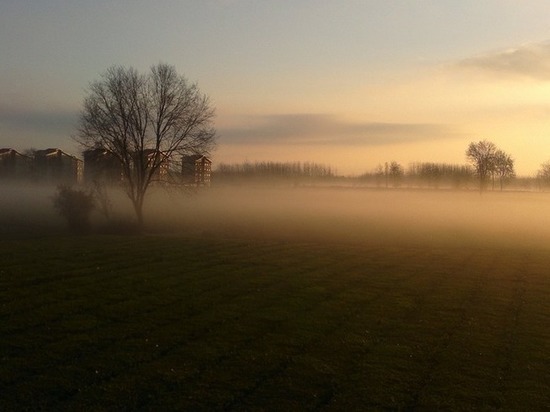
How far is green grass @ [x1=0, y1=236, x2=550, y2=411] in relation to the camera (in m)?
8.16

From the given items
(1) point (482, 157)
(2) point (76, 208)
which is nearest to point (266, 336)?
(2) point (76, 208)

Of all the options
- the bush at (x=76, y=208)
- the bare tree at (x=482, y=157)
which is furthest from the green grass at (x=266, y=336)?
the bare tree at (x=482, y=157)

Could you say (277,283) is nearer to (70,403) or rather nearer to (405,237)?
(70,403)

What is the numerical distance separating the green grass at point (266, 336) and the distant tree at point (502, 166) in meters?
86.9

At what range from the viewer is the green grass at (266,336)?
816 centimetres

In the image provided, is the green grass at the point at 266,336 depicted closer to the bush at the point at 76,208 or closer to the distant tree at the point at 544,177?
the bush at the point at 76,208

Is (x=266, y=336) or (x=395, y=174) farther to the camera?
(x=395, y=174)

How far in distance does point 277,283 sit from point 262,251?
800cm

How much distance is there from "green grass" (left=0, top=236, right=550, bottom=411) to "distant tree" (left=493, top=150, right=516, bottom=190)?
86.9 m

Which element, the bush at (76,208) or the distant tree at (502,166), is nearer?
the bush at (76,208)

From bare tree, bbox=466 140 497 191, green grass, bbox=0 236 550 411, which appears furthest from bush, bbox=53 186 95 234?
bare tree, bbox=466 140 497 191

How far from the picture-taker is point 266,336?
1106 centimetres

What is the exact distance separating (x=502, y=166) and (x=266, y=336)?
104241 millimetres

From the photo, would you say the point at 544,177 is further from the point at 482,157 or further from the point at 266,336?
the point at 266,336
